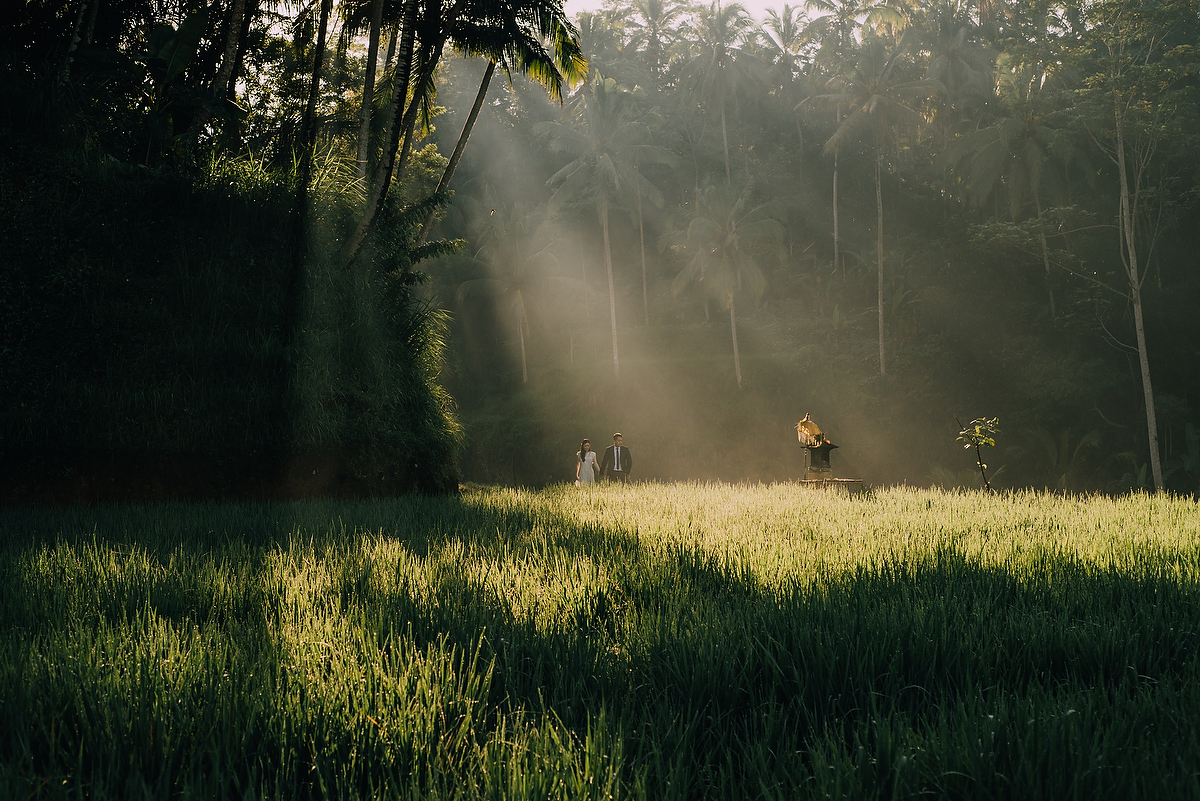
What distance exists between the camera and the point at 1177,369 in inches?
1208

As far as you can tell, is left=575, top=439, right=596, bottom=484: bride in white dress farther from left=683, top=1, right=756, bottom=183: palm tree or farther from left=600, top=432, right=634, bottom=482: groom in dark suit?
left=683, top=1, right=756, bottom=183: palm tree

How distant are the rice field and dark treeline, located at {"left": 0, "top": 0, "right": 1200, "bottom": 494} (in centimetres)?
569

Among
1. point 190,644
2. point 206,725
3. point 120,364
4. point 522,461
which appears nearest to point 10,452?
point 120,364

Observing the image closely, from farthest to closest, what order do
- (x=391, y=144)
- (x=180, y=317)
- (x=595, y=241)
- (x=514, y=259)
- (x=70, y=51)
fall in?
(x=595, y=241) < (x=514, y=259) < (x=391, y=144) < (x=70, y=51) < (x=180, y=317)

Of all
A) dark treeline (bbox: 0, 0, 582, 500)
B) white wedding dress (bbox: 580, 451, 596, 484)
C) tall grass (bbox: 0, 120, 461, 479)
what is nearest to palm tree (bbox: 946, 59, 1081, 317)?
white wedding dress (bbox: 580, 451, 596, 484)

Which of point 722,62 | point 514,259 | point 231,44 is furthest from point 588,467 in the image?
point 722,62

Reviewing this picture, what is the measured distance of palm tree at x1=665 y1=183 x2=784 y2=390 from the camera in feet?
130

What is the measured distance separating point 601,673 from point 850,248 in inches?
1744

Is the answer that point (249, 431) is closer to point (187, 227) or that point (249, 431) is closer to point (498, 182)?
point (187, 227)

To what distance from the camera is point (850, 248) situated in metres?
42.6

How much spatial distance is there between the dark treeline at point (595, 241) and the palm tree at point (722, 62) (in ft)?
0.94

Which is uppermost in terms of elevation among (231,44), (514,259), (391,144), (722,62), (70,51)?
(722,62)

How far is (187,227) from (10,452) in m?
3.62

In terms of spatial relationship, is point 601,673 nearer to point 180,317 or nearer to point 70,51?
point 180,317
